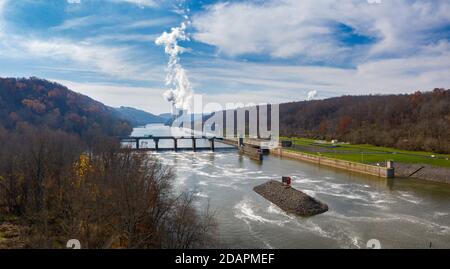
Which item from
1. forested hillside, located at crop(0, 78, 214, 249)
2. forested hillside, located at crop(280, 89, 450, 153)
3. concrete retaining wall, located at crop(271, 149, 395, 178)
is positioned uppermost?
forested hillside, located at crop(280, 89, 450, 153)

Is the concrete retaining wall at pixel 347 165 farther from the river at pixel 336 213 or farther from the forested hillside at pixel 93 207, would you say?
the forested hillside at pixel 93 207

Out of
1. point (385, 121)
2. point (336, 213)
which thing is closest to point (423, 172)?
point (336, 213)

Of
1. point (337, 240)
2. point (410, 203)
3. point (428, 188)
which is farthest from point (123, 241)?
point (428, 188)

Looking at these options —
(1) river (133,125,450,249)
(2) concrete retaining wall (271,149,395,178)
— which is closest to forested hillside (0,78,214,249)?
(1) river (133,125,450,249)

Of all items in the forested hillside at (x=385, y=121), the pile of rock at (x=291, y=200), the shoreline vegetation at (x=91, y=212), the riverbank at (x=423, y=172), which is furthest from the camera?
the forested hillside at (x=385, y=121)

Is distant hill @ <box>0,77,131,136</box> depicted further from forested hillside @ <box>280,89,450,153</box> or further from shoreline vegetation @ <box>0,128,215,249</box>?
forested hillside @ <box>280,89,450,153</box>

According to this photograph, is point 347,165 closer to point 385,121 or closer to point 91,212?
point 91,212

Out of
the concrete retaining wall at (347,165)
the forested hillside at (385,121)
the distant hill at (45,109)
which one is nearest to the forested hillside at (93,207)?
the concrete retaining wall at (347,165)
